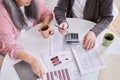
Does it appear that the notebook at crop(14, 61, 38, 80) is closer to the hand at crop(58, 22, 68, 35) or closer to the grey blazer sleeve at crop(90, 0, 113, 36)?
the hand at crop(58, 22, 68, 35)

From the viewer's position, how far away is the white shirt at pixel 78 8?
1416 mm

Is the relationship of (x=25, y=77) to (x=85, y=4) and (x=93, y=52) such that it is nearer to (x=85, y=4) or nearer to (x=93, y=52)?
(x=93, y=52)

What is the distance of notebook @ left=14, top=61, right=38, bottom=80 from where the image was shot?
0.98 m

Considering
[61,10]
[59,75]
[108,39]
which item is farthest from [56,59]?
[61,10]

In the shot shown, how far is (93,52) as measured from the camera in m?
1.10

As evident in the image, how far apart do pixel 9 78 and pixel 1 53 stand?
36 cm

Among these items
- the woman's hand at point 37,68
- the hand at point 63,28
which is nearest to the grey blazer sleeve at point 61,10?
the hand at point 63,28

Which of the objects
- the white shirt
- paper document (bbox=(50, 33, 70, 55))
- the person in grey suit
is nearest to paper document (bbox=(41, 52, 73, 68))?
paper document (bbox=(50, 33, 70, 55))

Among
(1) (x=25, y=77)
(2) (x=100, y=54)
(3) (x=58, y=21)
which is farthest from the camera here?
(3) (x=58, y=21)

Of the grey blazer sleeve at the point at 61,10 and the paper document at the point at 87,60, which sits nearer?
the paper document at the point at 87,60

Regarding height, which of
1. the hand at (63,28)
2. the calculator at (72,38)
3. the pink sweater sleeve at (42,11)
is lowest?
the calculator at (72,38)

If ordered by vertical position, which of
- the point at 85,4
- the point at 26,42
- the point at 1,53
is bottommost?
the point at 1,53

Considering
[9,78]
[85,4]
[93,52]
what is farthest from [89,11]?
[9,78]

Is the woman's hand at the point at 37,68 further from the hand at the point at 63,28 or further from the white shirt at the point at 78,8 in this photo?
the white shirt at the point at 78,8
